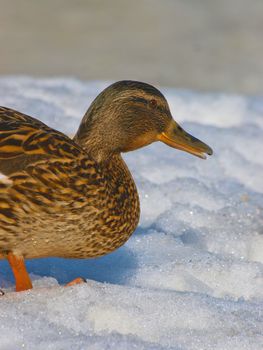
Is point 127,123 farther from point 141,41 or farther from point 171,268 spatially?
point 141,41

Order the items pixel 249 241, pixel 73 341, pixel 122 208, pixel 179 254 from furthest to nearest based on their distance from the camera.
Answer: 1. pixel 249 241
2. pixel 179 254
3. pixel 122 208
4. pixel 73 341

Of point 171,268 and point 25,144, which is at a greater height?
point 25,144

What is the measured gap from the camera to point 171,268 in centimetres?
462

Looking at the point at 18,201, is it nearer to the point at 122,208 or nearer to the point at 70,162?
the point at 70,162

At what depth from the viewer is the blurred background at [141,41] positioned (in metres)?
8.95

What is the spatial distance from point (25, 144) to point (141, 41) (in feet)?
19.0

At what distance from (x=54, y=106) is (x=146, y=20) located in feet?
10.6

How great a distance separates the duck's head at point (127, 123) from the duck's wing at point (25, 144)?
0.19m

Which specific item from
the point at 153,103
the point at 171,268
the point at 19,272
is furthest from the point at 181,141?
the point at 19,272

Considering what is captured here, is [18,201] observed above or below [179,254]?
above

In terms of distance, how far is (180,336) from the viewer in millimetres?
3816

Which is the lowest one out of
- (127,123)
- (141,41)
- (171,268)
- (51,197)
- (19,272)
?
(171,268)

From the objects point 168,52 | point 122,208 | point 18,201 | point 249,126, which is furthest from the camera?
point 168,52

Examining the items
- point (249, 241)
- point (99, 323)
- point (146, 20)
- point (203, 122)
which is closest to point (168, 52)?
point (146, 20)
